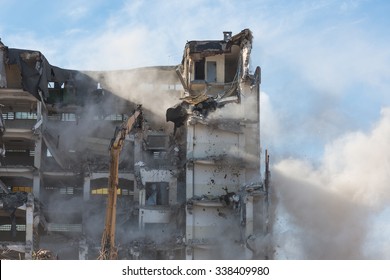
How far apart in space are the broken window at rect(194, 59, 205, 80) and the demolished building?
0.34ft

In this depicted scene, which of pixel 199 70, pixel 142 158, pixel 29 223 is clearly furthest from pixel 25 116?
pixel 199 70

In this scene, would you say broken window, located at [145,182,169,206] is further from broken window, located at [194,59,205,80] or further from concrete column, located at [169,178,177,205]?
broken window, located at [194,59,205,80]

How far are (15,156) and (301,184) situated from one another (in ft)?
99.5

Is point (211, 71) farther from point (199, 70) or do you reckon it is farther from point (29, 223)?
point (29, 223)

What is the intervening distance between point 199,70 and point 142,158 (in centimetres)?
1101

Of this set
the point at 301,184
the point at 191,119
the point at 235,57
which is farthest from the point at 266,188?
the point at 235,57

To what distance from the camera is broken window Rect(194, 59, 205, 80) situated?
85.8 meters

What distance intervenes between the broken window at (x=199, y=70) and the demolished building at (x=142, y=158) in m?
0.10

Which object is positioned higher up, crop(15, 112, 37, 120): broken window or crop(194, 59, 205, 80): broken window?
crop(194, 59, 205, 80): broken window

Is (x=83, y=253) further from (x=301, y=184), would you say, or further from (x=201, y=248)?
(x=301, y=184)

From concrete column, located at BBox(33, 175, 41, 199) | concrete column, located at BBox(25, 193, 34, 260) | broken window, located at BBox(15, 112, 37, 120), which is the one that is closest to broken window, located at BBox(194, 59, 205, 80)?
broken window, located at BBox(15, 112, 37, 120)

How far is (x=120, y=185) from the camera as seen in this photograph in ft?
282

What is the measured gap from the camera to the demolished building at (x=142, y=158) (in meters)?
78.2

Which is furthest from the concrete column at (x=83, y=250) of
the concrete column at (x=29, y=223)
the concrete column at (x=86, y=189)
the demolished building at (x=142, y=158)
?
the concrete column at (x=86, y=189)
